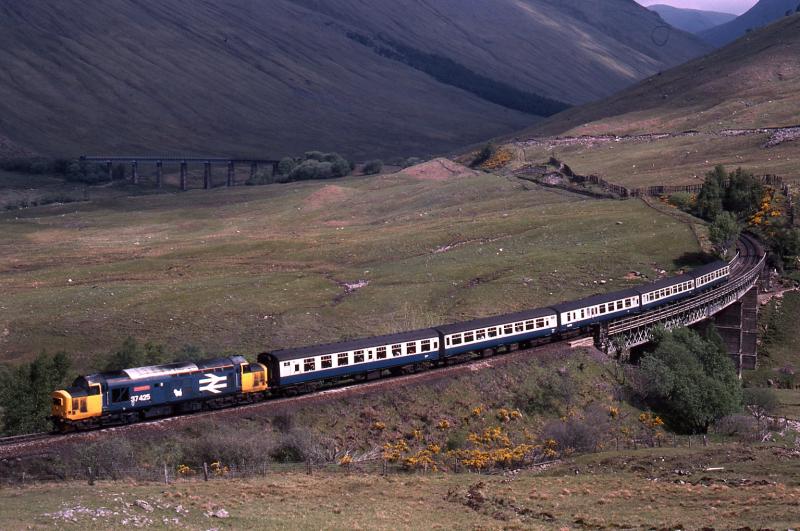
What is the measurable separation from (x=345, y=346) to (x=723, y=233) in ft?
147

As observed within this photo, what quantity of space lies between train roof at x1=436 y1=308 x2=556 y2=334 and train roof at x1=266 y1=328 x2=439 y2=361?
1.17 m

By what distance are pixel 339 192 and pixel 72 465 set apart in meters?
107

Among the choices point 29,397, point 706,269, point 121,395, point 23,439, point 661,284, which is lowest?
point 23,439

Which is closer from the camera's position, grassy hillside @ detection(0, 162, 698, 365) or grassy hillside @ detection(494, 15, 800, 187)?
grassy hillside @ detection(0, 162, 698, 365)

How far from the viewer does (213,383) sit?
1645 inches

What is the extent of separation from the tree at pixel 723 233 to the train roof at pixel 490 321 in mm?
29929

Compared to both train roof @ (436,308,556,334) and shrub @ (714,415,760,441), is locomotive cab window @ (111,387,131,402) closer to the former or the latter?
train roof @ (436,308,556,334)

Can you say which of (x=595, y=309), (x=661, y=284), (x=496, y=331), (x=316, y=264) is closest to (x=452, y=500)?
(x=496, y=331)

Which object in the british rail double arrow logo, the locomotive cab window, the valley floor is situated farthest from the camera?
the british rail double arrow logo

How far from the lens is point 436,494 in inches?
1387

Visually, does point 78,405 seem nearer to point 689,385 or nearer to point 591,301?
point 689,385

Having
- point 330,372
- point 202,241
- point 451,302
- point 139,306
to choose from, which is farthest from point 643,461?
point 202,241

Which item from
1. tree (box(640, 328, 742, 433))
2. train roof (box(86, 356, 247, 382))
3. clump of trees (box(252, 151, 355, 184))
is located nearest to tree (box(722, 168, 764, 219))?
tree (box(640, 328, 742, 433))

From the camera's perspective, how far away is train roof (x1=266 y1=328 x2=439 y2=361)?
44312 mm
